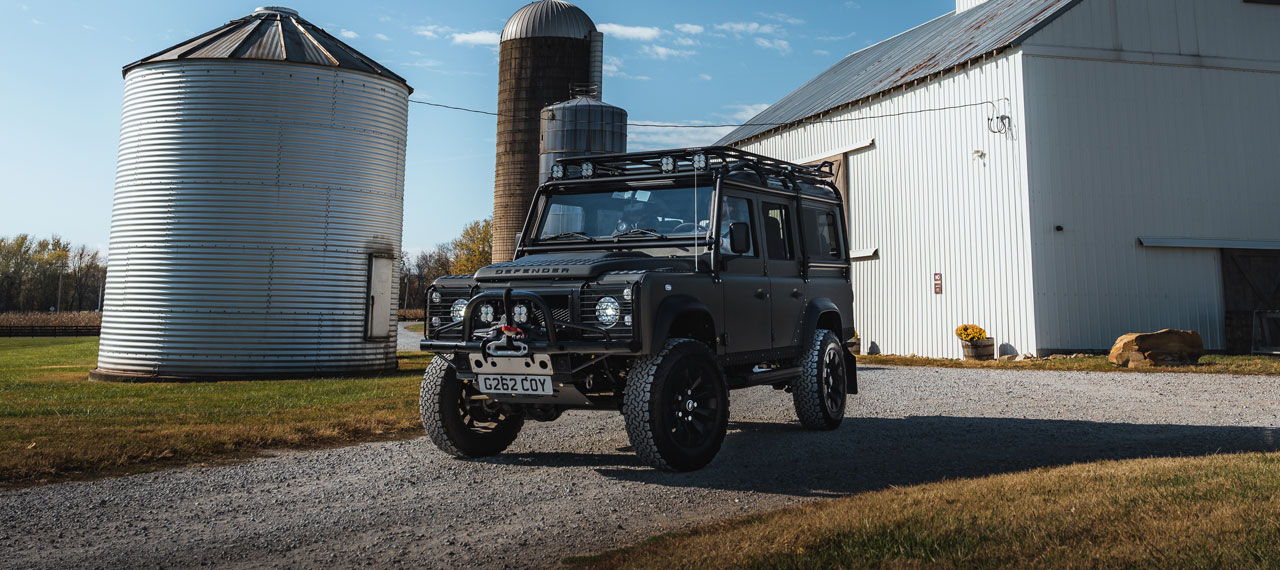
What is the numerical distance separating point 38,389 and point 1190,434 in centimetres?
1738

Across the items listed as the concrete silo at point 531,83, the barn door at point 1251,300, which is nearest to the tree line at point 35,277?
the concrete silo at point 531,83

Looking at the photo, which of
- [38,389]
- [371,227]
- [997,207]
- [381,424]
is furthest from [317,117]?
[997,207]

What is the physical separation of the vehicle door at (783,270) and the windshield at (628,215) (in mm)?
945

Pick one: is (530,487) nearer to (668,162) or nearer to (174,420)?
(668,162)

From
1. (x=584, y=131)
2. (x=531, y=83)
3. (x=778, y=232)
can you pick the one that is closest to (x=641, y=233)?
(x=778, y=232)

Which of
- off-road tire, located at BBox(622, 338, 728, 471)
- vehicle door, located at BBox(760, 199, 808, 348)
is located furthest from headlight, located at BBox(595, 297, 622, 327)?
vehicle door, located at BBox(760, 199, 808, 348)

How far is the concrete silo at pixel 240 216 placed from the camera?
17.1 m

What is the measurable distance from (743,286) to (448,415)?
2699mm

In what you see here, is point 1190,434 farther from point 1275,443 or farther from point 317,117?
point 317,117

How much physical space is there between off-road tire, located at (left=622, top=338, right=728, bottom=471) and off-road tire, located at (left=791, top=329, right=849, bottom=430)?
1886mm

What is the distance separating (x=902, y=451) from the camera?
7.68 metres

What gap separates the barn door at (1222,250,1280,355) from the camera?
19375mm

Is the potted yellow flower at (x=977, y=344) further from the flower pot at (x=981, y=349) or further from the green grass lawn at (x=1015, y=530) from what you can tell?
the green grass lawn at (x=1015, y=530)

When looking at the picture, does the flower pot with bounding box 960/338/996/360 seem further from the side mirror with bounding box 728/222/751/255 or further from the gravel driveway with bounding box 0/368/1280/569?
the side mirror with bounding box 728/222/751/255
